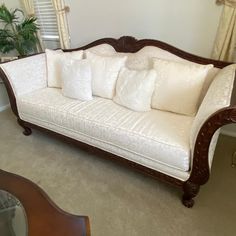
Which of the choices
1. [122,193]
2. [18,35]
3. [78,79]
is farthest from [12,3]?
[122,193]

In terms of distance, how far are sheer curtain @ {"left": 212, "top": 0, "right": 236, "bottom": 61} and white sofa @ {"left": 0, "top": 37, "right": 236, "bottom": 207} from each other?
0.19 m

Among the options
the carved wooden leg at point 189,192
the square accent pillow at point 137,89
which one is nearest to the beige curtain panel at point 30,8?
the square accent pillow at point 137,89

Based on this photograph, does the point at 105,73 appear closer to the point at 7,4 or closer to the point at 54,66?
the point at 54,66

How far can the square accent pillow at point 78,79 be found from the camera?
214cm

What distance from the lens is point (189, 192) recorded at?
1507 millimetres

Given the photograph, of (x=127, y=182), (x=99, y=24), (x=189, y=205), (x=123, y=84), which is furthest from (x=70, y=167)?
(x=99, y=24)

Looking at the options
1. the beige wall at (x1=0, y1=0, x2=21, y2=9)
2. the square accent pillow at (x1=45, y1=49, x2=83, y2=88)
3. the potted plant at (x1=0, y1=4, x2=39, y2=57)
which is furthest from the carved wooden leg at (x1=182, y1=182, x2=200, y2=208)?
the beige wall at (x1=0, y1=0, x2=21, y2=9)

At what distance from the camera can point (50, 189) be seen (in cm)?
181

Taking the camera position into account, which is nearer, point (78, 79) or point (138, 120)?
point (138, 120)

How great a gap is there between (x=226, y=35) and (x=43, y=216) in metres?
1.90

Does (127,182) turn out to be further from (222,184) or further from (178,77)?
(178,77)

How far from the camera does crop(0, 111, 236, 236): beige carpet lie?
57.6 inches

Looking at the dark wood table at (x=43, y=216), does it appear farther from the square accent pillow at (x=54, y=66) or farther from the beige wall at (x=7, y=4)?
the beige wall at (x=7, y=4)

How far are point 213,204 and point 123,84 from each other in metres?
1.18
